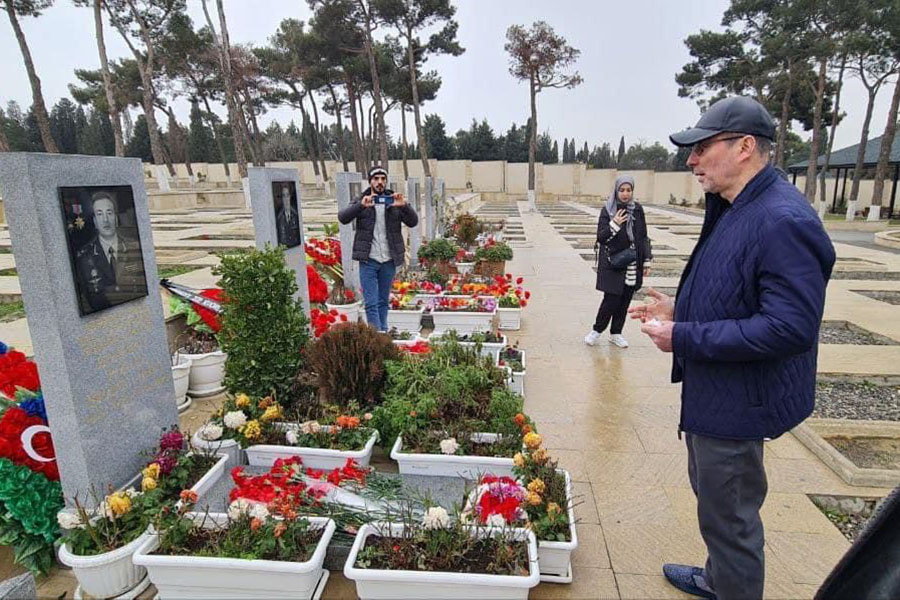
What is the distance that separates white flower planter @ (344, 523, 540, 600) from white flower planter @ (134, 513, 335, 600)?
0.62ft

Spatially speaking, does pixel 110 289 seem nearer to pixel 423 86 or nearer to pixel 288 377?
pixel 288 377

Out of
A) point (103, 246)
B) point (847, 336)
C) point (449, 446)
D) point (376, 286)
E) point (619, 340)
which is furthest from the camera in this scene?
point (847, 336)

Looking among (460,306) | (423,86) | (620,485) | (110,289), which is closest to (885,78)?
(423,86)

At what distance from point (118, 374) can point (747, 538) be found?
8.71ft

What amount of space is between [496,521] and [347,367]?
1457 mm

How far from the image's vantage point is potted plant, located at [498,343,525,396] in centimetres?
375

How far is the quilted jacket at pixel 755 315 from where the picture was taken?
1.42 m

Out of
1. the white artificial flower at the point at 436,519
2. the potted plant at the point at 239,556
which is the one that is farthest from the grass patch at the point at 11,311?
the white artificial flower at the point at 436,519

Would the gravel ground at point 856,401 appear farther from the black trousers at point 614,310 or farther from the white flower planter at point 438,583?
the white flower planter at point 438,583

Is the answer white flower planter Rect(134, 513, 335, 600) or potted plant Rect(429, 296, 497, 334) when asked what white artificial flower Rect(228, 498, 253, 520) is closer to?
white flower planter Rect(134, 513, 335, 600)

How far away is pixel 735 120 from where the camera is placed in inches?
60.1

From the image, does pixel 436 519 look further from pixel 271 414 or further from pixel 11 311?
pixel 11 311

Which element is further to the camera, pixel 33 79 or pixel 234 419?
pixel 33 79

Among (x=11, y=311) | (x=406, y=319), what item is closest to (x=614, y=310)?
(x=406, y=319)
